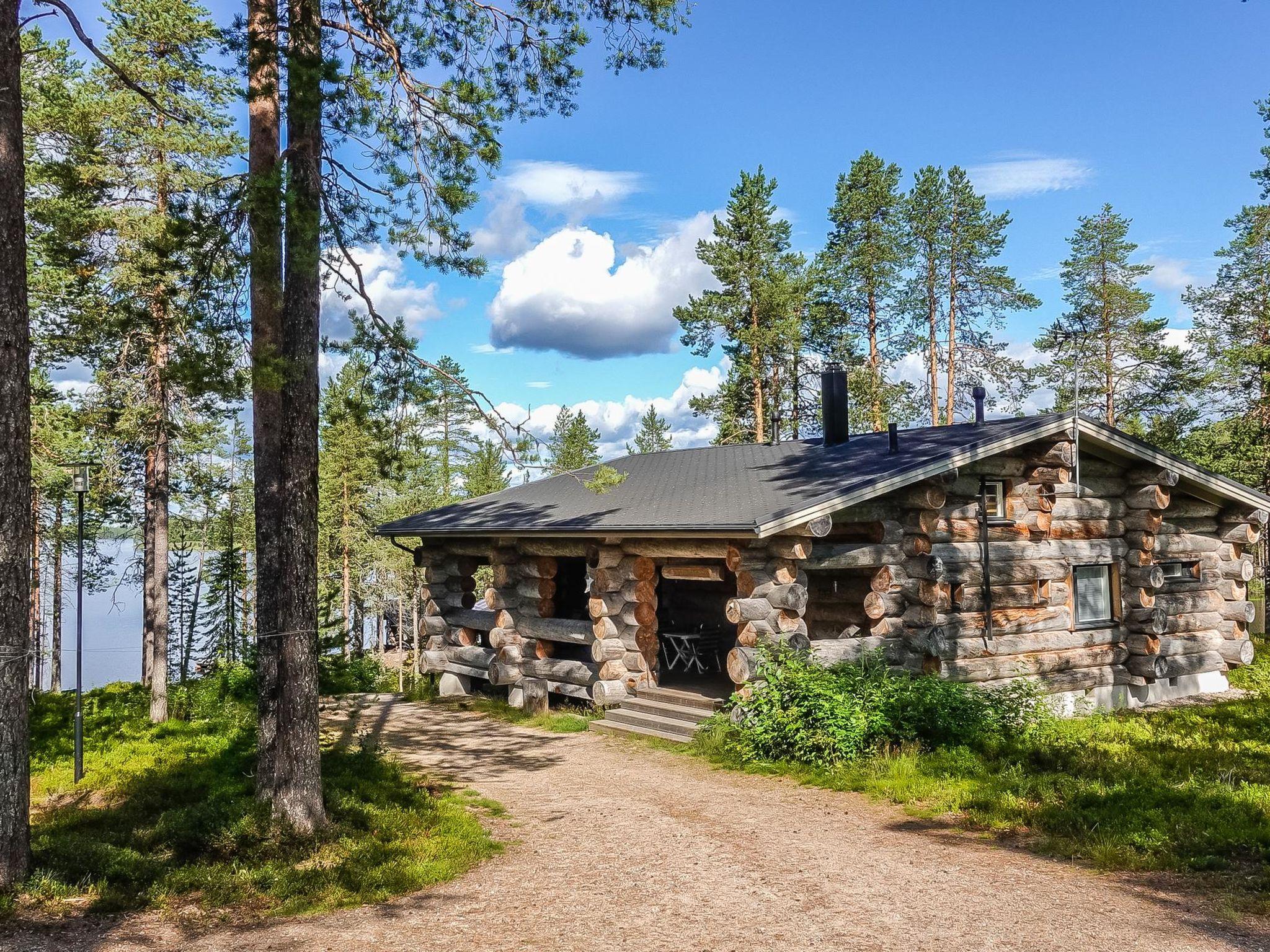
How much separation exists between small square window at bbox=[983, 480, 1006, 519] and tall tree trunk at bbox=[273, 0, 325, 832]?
961 centimetres

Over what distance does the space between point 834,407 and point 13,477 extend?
40.6ft

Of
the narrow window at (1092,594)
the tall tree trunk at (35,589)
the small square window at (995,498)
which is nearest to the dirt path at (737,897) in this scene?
the small square window at (995,498)

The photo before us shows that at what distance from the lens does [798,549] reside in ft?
37.5

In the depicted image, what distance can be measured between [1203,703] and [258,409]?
15.0 m

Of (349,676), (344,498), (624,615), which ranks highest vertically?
(344,498)

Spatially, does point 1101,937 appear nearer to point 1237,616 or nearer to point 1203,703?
point 1203,703

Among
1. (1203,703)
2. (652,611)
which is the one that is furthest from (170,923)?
(1203,703)

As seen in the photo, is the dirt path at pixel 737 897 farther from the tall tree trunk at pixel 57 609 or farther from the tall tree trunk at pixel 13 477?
the tall tree trunk at pixel 57 609

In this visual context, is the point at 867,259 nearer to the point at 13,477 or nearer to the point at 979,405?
the point at 979,405

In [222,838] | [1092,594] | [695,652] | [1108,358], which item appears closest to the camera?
[222,838]

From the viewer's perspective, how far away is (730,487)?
535 inches

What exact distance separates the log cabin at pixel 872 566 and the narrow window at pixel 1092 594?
4 centimetres

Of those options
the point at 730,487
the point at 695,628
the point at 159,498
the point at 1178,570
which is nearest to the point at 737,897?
the point at 730,487

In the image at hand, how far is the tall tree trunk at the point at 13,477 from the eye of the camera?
21.0 ft
